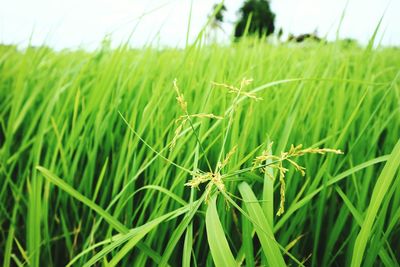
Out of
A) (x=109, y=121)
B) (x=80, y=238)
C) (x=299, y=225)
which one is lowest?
(x=80, y=238)

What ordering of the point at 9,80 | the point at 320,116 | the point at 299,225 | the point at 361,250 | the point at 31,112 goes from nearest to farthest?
the point at 361,250 → the point at 299,225 → the point at 320,116 → the point at 31,112 → the point at 9,80

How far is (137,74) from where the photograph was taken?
1039mm

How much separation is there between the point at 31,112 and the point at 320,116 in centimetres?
87

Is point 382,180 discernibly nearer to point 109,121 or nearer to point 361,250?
point 361,250

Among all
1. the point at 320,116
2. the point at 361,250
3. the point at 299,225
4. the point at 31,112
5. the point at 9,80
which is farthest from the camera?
the point at 9,80

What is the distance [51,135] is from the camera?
861mm

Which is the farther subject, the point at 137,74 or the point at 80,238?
the point at 137,74

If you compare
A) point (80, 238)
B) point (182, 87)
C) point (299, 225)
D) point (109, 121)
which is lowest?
point (80, 238)

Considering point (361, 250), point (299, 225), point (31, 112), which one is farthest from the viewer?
point (31, 112)

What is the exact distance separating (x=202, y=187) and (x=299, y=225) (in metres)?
0.21

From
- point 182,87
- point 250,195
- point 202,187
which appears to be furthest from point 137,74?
point 250,195

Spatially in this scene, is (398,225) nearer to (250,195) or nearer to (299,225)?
(299,225)

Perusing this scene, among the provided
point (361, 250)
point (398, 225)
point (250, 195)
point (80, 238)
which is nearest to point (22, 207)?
point (80, 238)

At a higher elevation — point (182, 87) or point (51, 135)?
point (182, 87)
